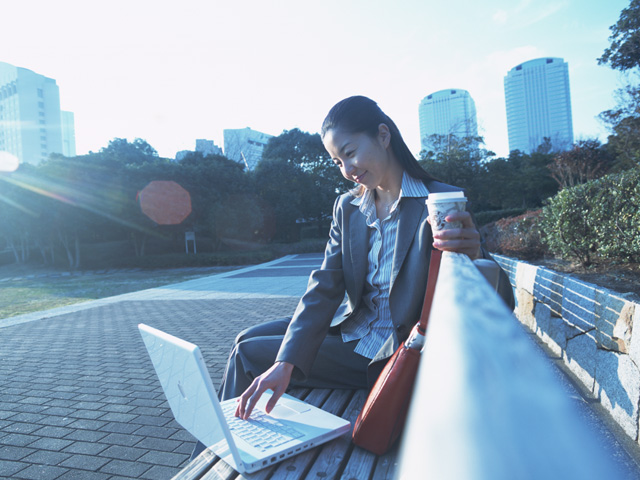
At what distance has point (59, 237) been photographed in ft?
77.0

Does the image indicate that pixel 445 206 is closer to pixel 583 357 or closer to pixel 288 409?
pixel 288 409

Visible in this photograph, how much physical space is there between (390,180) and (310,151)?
34.1 meters

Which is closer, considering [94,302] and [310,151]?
[94,302]

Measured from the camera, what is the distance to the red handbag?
1247 mm

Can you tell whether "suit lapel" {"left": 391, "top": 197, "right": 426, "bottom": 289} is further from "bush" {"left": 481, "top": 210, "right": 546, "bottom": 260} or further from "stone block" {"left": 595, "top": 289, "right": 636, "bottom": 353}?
"bush" {"left": 481, "top": 210, "right": 546, "bottom": 260}

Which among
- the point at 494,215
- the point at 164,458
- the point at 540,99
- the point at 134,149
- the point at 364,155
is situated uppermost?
the point at 540,99

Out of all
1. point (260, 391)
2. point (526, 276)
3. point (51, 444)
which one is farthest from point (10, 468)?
point (526, 276)

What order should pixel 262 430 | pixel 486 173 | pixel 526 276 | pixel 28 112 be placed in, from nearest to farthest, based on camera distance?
pixel 262 430
pixel 526 276
pixel 486 173
pixel 28 112

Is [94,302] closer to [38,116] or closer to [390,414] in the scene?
[390,414]

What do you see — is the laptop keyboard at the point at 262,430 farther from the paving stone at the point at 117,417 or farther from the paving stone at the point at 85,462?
the paving stone at the point at 117,417

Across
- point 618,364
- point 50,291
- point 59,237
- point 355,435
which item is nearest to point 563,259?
point 618,364

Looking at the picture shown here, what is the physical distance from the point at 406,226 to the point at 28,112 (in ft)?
369

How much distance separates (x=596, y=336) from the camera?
243 cm

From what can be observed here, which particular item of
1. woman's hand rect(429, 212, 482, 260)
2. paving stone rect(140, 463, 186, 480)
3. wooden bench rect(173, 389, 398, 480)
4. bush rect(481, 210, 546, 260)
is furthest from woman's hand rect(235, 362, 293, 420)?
bush rect(481, 210, 546, 260)
